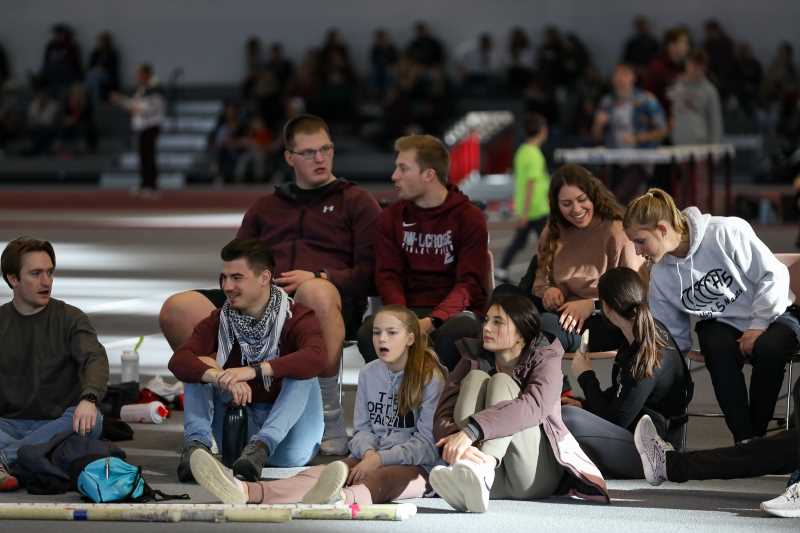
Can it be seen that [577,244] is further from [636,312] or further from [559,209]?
[636,312]

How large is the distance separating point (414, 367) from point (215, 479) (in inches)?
34.8

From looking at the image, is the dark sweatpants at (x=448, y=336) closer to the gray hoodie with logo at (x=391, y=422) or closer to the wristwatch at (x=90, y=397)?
the gray hoodie with logo at (x=391, y=422)

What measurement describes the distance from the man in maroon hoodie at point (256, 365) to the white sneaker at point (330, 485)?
60cm

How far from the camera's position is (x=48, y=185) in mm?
26266

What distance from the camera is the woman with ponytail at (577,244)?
6.60m

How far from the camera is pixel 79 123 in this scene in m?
27.3

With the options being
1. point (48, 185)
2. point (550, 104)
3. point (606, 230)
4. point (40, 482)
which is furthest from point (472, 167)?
point (40, 482)

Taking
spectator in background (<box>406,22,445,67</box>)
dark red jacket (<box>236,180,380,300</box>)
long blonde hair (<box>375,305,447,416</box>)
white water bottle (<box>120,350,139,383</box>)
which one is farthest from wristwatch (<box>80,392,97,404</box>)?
spectator in background (<box>406,22,445,67</box>)

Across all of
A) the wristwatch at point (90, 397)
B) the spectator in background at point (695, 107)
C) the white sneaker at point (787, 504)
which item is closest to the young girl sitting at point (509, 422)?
the white sneaker at point (787, 504)

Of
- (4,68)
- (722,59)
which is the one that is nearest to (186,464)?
(722,59)

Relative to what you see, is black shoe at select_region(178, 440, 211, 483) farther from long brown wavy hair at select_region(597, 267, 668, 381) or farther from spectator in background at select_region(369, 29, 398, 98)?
spectator in background at select_region(369, 29, 398, 98)

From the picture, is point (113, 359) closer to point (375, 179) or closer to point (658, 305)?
point (658, 305)

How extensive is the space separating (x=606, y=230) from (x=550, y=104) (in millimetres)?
17648

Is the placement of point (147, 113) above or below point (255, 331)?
above
